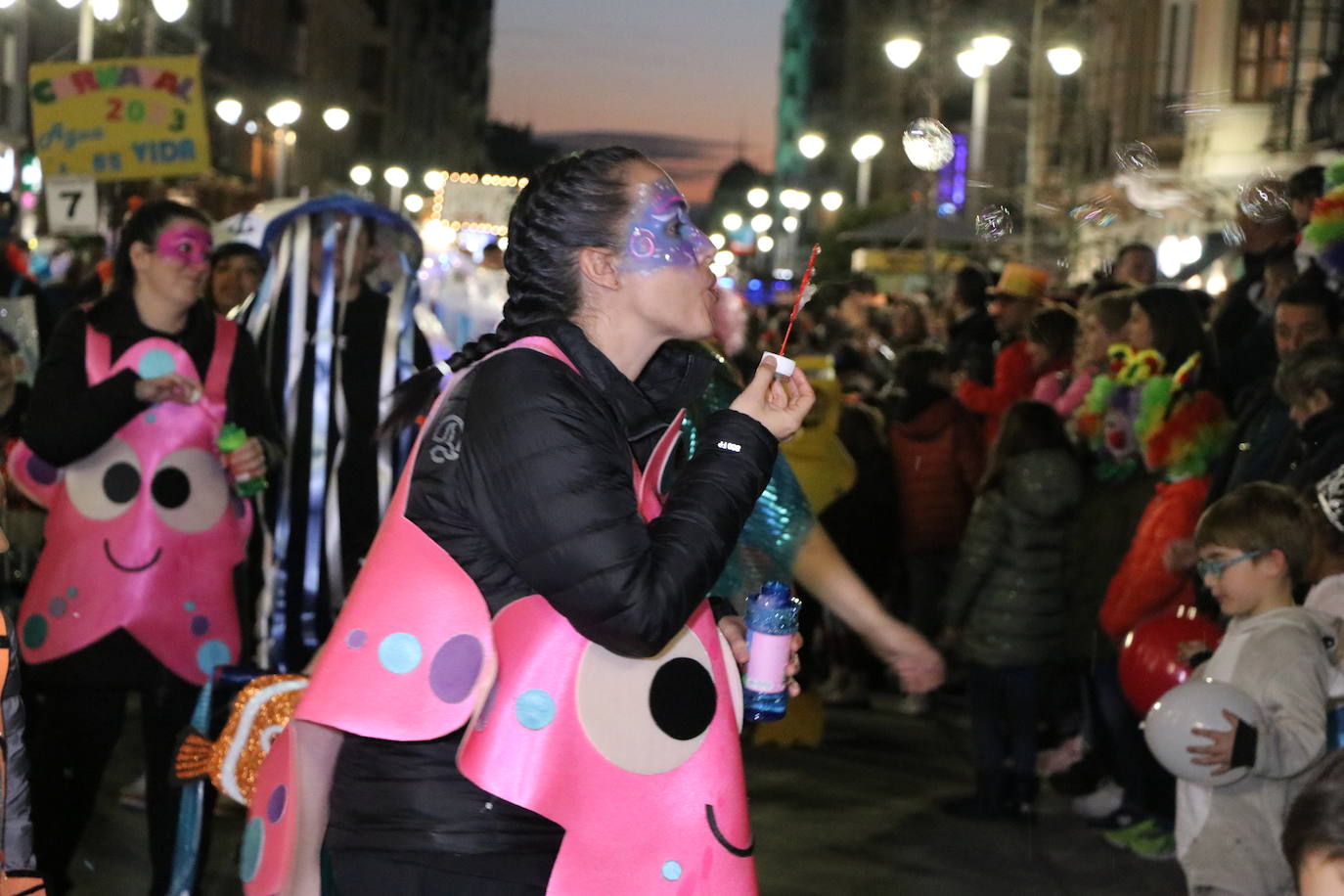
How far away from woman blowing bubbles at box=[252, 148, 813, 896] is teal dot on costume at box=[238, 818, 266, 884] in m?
0.01

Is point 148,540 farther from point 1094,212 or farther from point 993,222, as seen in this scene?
point 1094,212

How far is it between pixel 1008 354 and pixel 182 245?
5.54 meters

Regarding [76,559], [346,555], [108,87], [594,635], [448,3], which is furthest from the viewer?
[448,3]

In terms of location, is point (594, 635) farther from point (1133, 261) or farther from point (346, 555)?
point (1133, 261)

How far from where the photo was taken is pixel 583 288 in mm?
2463

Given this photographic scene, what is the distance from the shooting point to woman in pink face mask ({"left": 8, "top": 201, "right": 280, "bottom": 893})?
446 centimetres

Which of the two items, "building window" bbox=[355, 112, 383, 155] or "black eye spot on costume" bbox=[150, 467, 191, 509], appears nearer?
"black eye spot on costume" bbox=[150, 467, 191, 509]

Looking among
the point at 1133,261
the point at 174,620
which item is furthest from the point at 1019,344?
the point at 174,620

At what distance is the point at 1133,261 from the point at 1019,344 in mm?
766

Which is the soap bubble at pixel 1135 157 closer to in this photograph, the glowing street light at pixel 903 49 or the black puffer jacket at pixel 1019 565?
the black puffer jacket at pixel 1019 565

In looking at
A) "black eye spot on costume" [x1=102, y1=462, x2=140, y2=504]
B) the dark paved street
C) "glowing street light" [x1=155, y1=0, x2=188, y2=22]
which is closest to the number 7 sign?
"glowing street light" [x1=155, y1=0, x2=188, y2=22]

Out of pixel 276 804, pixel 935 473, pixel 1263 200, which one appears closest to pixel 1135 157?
pixel 1263 200

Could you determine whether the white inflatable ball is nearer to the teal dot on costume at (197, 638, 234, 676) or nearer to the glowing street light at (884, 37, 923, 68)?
the teal dot on costume at (197, 638, 234, 676)

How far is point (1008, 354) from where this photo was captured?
9.27 m
